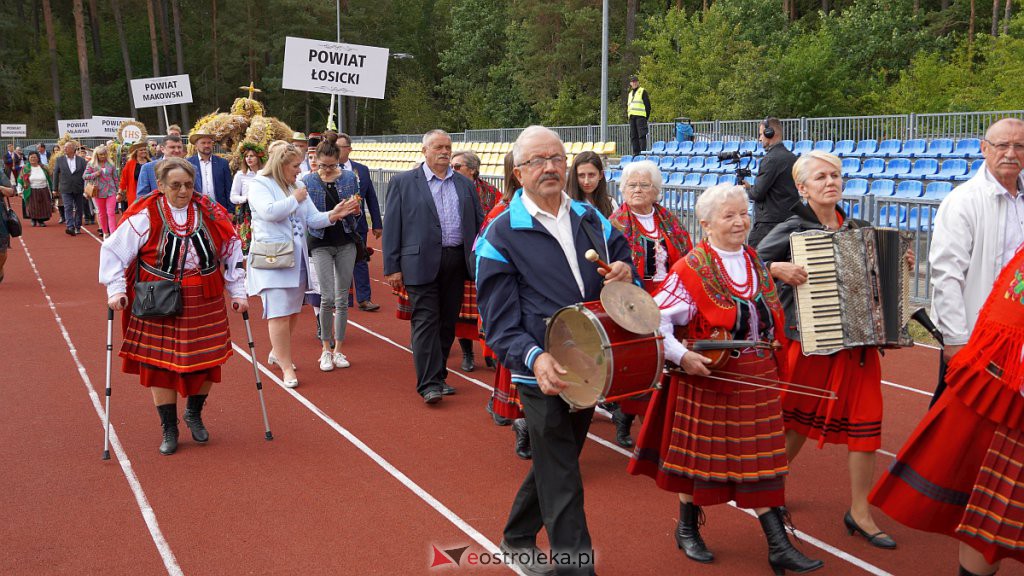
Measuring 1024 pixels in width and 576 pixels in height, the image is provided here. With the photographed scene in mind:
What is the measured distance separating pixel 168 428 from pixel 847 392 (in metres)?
4.48

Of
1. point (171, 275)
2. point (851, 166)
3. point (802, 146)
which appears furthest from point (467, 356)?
point (802, 146)

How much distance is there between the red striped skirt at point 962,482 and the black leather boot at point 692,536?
0.92 m

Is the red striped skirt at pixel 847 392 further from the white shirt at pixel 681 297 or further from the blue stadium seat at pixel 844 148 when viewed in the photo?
the blue stadium seat at pixel 844 148

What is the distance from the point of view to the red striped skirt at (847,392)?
15.6 ft

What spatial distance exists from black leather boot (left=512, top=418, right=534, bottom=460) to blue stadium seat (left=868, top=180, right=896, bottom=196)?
1226cm

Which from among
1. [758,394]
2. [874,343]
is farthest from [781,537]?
[874,343]

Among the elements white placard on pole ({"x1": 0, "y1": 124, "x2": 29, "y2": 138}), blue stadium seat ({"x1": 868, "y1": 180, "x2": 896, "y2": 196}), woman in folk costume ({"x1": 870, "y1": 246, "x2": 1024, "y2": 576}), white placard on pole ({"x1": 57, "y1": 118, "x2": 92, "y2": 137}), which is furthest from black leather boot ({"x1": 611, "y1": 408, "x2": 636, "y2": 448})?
white placard on pole ({"x1": 0, "y1": 124, "x2": 29, "y2": 138})

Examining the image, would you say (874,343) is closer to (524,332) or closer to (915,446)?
(915,446)

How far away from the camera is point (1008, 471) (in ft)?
11.8

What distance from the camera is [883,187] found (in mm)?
16750

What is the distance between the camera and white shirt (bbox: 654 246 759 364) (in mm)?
4418

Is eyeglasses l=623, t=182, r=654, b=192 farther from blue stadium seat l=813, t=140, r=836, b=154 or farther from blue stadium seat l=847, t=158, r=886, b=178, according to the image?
blue stadium seat l=813, t=140, r=836, b=154

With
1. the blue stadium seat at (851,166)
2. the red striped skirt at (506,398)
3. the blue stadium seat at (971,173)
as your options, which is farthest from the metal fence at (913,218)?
the blue stadium seat at (851,166)

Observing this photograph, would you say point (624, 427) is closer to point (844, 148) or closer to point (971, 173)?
point (971, 173)
